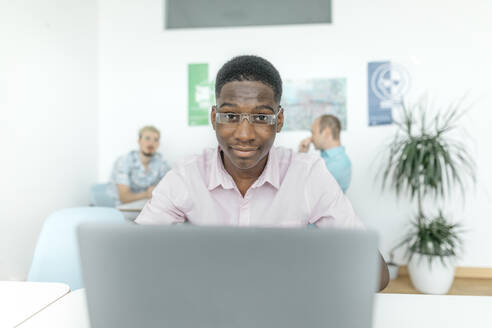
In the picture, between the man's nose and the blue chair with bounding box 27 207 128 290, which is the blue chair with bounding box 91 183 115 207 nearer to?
the blue chair with bounding box 27 207 128 290

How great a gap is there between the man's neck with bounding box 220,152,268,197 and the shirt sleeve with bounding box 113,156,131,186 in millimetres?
2377

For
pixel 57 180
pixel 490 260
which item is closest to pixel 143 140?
pixel 57 180

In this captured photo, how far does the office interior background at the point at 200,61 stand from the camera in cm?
292

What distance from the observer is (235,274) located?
1.28ft

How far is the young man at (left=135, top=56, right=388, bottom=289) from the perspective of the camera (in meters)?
0.95

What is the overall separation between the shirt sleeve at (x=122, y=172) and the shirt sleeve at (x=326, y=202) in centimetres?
253

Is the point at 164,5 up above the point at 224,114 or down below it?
above

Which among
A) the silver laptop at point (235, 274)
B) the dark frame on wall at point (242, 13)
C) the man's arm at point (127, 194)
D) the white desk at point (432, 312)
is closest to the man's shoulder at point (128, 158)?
the man's arm at point (127, 194)

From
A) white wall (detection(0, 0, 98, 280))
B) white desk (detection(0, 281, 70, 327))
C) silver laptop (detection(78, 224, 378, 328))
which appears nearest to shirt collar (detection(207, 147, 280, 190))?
white desk (detection(0, 281, 70, 327))

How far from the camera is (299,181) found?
1.05m

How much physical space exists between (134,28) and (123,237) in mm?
3727

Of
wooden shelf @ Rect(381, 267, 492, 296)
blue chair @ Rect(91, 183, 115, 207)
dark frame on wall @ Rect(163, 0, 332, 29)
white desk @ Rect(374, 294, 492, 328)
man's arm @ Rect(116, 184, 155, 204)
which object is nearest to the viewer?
white desk @ Rect(374, 294, 492, 328)

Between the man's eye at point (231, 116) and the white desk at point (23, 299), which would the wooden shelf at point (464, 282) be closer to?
the man's eye at point (231, 116)

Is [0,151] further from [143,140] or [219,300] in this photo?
[219,300]
